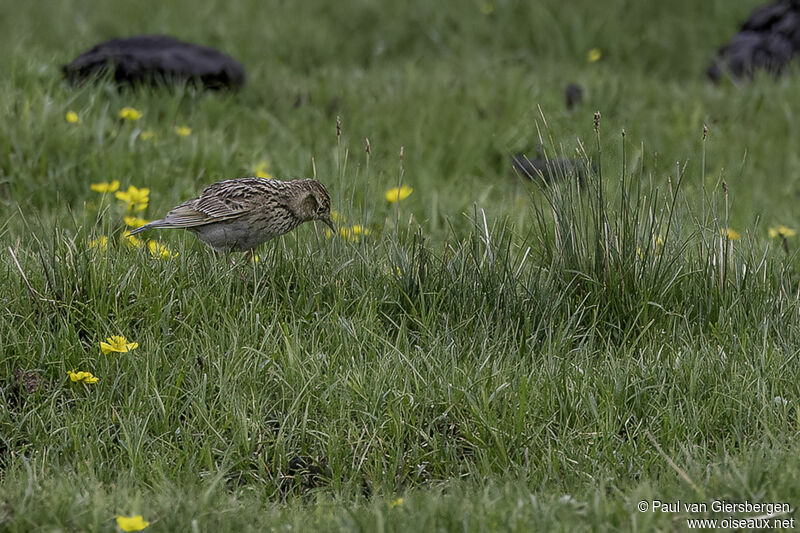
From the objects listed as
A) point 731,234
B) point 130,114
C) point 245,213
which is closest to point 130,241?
point 245,213

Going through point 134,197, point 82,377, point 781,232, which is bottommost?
point 781,232

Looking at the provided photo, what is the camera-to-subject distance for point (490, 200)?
7.05 m

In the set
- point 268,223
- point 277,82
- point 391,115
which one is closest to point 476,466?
point 268,223

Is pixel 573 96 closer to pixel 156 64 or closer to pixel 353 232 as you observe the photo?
pixel 156 64

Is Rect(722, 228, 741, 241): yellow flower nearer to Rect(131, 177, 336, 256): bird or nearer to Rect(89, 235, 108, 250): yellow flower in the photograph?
Rect(131, 177, 336, 256): bird

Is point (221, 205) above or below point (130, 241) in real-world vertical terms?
above

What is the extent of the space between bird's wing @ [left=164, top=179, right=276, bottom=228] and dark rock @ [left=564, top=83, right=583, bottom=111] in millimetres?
4264

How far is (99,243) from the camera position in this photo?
15.2ft

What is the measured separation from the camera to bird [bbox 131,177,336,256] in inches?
194

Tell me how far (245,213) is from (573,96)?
4593 millimetres

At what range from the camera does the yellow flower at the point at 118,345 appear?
4109mm

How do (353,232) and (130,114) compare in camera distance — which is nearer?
(353,232)

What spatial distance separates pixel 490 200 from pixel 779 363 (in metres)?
3.11

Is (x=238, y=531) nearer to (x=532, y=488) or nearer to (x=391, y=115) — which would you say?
(x=532, y=488)
